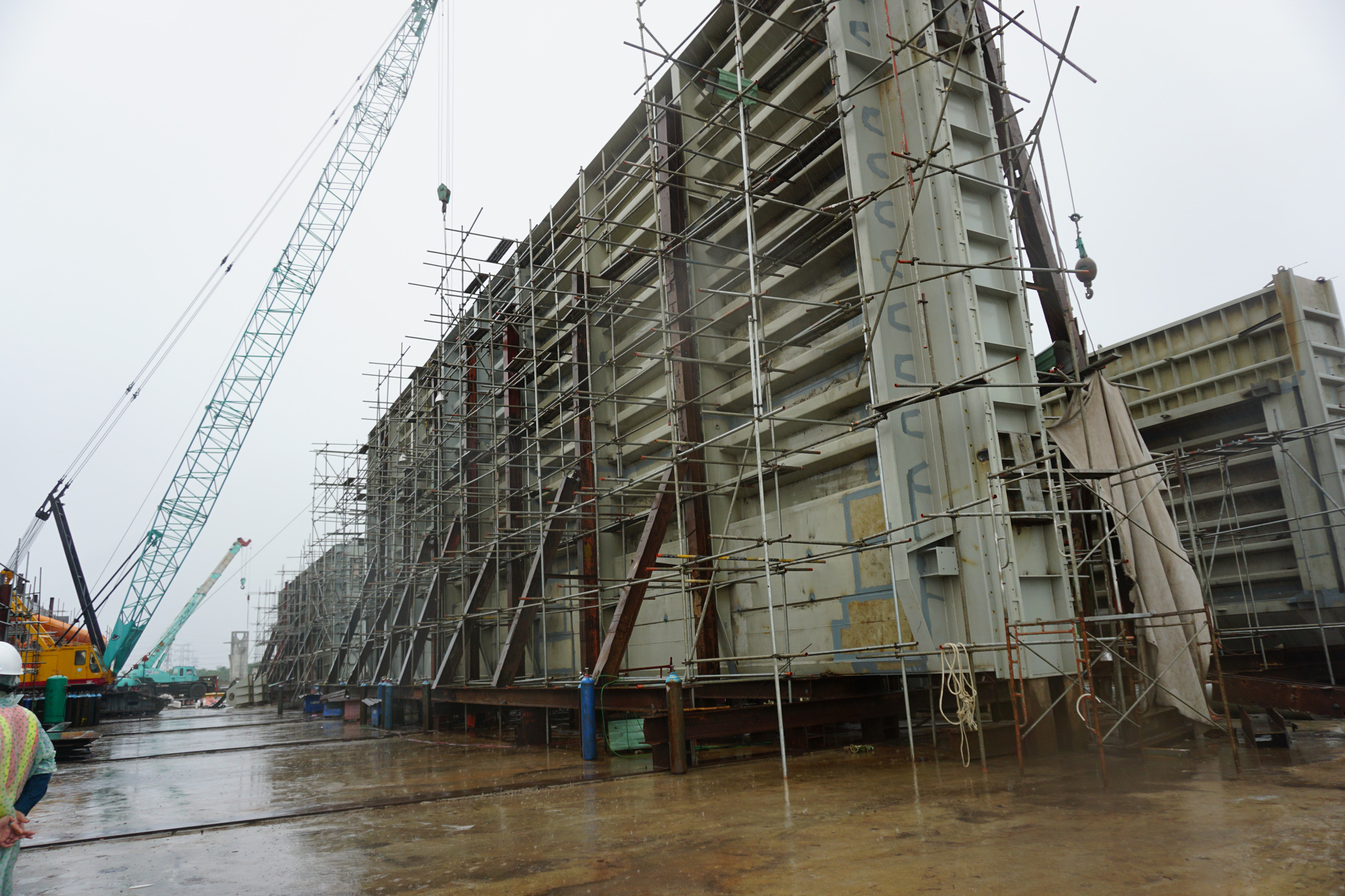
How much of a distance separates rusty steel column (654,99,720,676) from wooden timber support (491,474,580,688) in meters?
2.40

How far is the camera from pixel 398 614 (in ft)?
72.7

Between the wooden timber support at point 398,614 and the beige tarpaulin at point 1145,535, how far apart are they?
16.2m

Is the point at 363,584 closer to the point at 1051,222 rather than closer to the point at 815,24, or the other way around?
the point at 815,24

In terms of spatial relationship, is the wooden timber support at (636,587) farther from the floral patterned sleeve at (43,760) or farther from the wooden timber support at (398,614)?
the wooden timber support at (398,614)

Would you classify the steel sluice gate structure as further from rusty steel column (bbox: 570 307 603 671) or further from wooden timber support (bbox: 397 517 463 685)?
wooden timber support (bbox: 397 517 463 685)

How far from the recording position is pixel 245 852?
19.6ft

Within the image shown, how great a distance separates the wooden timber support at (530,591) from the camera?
13984 mm

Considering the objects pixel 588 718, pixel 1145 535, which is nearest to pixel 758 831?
pixel 588 718

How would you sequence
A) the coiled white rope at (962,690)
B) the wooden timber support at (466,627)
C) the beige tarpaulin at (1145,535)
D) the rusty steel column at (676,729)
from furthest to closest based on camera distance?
the wooden timber support at (466,627) < the rusty steel column at (676,729) < the beige tarpaulin at (1145,535) < the coiled white rope at (962,690)

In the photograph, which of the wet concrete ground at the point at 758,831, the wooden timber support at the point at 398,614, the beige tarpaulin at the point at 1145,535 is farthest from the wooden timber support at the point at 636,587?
the wooden timber support at the point at 398,614

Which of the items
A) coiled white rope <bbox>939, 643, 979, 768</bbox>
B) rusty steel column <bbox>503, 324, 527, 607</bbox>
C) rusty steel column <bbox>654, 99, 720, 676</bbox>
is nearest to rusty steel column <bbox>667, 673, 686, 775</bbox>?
coiled white rope <bbox>939, 643, 979, 768</bbox>

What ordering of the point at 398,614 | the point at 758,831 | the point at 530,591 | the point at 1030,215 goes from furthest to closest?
the point at 398,614
the point at 530,591
the point at 1030,215
the point at 758,831

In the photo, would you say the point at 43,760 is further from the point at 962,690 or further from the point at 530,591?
the point at 530,591

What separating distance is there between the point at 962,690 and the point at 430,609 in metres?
15.9
